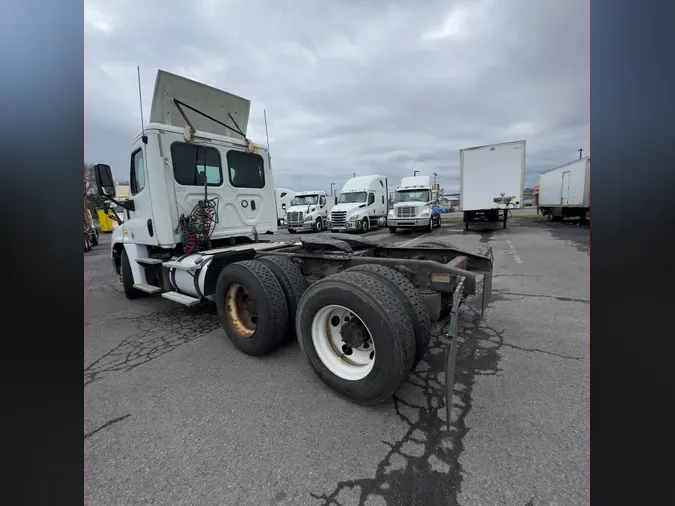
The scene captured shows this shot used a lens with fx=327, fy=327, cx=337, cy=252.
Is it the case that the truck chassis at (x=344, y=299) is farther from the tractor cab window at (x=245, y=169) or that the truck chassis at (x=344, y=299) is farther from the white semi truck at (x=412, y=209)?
the white semi truck at (x=412, y=209)

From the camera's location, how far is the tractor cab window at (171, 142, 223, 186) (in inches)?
191

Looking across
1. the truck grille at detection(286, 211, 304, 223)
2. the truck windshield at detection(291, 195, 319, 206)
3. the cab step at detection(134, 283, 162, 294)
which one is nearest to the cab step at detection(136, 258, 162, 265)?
the cab step at detection(134, 283, 162, 294)

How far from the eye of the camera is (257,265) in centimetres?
374

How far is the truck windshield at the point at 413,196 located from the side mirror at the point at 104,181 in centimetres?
1610

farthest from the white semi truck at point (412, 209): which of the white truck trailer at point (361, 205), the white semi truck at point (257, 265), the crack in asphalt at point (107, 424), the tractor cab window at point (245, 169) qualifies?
the crack in asphalt at point (107, 424)

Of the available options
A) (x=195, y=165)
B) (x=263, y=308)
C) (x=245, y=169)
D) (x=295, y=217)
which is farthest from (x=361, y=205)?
(x=263, y=308)

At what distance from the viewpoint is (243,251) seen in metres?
4.58

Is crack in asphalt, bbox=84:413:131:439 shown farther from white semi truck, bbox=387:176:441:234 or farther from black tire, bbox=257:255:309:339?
white semi truck, bbox=387:176:441:234

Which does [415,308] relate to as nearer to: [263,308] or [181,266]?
[263,308]
